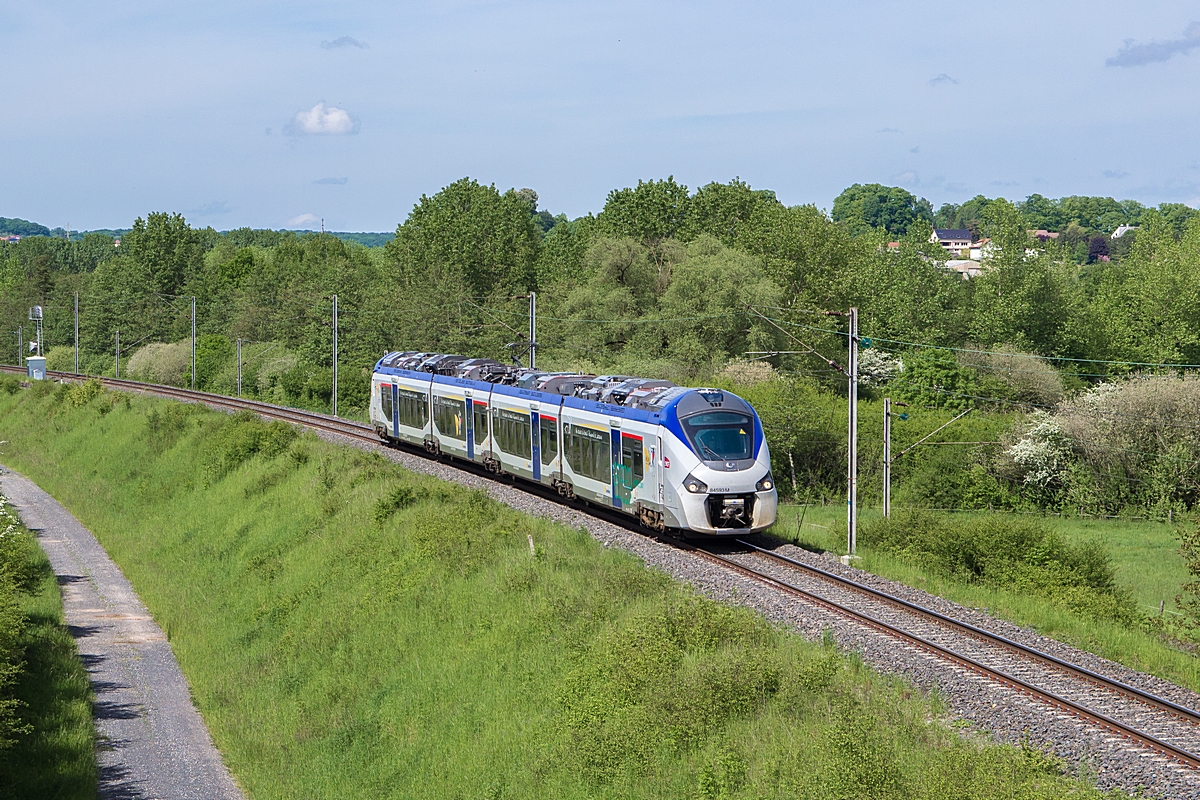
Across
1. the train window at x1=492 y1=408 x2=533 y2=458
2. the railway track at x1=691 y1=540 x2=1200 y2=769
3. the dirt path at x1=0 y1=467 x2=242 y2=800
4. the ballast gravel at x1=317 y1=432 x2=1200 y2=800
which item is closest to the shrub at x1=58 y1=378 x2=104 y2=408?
the dirt path at x1=0 y1=467 x2=242 y2=800

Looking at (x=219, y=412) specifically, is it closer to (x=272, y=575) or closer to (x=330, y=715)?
(x=272, y=575)

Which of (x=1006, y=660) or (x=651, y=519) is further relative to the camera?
(x=651, y=519)

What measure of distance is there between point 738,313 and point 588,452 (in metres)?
36.1

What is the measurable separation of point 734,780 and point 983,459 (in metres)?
47.8

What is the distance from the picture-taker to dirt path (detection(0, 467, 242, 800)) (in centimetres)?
2586

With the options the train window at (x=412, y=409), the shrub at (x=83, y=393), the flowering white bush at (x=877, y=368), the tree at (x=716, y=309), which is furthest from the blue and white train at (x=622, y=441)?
the shrub at (x=83, y=393)

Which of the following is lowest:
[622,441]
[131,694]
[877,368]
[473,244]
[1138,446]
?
[131,694]

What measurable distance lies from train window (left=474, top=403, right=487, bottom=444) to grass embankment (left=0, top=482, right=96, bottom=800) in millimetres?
13919

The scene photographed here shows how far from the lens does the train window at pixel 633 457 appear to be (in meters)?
28.7

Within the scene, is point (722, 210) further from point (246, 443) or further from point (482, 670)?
point (482, 670)

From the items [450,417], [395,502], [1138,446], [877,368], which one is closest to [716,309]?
[877,368]

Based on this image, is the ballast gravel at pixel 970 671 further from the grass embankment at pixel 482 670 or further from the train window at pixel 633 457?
the train window at pixel 633 457

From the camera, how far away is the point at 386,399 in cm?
4859

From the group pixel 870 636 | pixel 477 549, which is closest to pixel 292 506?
pixel 477 549
